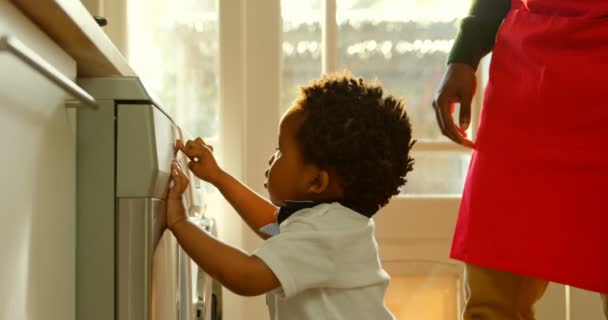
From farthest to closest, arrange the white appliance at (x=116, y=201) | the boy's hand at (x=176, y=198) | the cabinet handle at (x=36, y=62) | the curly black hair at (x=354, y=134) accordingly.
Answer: the curly black hair at (x=354, y=134) < the boy's hand at (x=176, y=198) < the white appliance at (x=116, y=201) < the cabinet handle at (x=36, y=62)

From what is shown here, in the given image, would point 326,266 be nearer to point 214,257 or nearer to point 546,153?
point 214,257

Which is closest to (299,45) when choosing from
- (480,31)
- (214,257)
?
(480,31)

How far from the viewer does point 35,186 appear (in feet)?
2.16

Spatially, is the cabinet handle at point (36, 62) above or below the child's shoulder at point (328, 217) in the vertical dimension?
above

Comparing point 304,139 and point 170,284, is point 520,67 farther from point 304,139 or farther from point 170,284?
point 170,284

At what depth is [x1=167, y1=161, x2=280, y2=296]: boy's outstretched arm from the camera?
92cm

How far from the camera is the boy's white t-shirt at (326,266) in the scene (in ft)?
3.10

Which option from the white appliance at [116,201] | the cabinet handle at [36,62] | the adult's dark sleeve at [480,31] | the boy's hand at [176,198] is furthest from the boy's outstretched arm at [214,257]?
the adult's dark sleeve at [480,31]

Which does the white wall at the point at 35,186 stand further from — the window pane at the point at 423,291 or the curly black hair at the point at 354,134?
the window pane at the point at 423,291

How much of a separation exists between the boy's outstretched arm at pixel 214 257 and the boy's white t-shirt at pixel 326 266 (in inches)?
0.8

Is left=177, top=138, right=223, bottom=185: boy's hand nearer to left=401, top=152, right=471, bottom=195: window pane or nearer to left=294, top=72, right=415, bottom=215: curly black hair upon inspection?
left=294, top=72, right=415, bottom=215: curly black hair

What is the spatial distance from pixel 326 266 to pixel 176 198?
21 cm

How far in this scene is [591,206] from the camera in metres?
1.16

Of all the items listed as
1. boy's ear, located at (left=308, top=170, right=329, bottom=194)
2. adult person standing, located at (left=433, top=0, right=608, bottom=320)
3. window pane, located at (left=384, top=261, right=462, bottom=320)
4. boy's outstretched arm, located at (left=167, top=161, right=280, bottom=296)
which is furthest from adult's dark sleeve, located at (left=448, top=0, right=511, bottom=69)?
window pane, located at (left=384, top=261, right=462, bottom=320)
